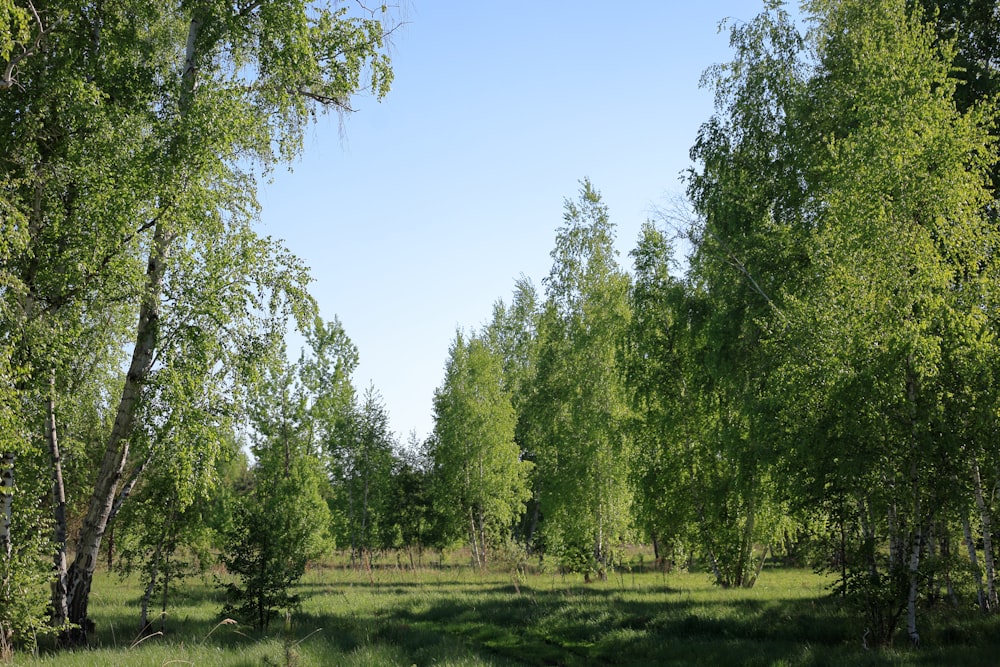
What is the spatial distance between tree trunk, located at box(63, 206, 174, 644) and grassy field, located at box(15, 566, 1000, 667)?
2.62ft

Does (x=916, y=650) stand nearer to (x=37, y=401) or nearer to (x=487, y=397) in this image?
(x=37, y=401)

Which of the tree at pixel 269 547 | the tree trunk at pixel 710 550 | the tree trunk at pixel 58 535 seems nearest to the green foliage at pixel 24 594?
the tree trunk at pixel 58 535

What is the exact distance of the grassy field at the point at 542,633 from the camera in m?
10.1

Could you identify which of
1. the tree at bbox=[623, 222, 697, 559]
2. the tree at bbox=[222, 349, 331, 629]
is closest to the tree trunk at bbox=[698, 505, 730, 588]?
the tree at bbox=[623, 222, 697, 559]

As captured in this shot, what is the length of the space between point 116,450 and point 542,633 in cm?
943

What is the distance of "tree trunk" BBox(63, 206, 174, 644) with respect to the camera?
11.9m

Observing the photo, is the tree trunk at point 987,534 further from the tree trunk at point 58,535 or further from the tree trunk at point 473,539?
the tree trunk at point 473,539

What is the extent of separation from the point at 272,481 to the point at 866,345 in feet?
51.4

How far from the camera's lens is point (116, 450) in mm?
12016

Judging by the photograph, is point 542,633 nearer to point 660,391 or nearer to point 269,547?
point 269,547

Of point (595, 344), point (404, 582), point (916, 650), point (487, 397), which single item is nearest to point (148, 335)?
point (916, 650)

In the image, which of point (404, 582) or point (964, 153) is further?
point (404, 582)

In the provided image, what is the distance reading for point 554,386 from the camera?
1121 inches

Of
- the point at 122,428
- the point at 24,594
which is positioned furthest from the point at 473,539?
the point at 24,594
